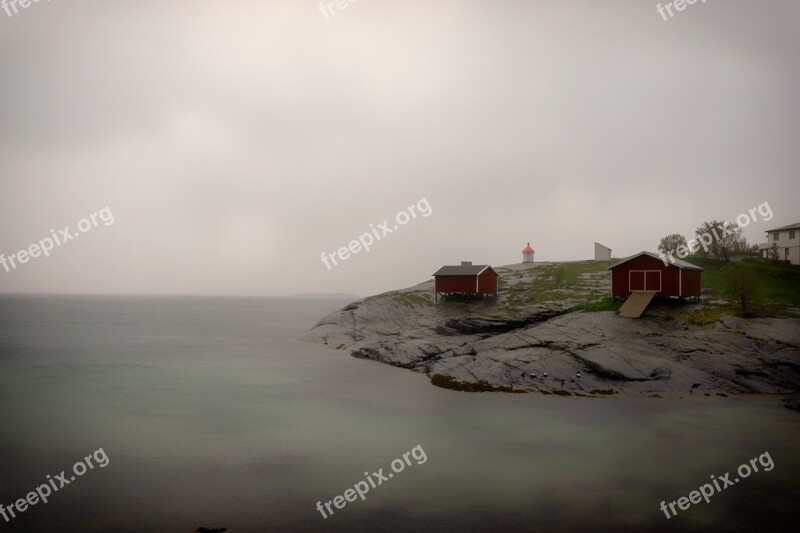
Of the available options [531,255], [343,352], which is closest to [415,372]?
[343,352]

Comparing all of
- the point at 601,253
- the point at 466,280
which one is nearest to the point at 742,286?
the point at 466,280

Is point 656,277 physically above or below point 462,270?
below

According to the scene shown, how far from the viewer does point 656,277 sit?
52438 millimetres

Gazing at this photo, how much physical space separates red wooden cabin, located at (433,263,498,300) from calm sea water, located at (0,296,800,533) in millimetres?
26261

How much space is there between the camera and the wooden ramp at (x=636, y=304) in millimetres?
48250

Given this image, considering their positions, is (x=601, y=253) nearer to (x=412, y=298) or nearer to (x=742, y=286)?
(x=412, y=298)

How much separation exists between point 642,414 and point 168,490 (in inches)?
990

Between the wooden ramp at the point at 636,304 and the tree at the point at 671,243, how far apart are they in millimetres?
35010

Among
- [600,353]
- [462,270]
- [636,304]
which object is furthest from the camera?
[462,270]

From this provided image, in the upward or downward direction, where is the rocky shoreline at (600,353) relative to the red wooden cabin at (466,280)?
downward

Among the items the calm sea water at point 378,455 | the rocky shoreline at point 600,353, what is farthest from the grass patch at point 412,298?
the calm sea water at point 378,455

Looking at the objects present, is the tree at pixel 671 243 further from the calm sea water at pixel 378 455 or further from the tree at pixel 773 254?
the calm sea water at pixel 378 455

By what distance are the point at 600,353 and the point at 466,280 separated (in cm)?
2926

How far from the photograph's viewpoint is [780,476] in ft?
67.6
